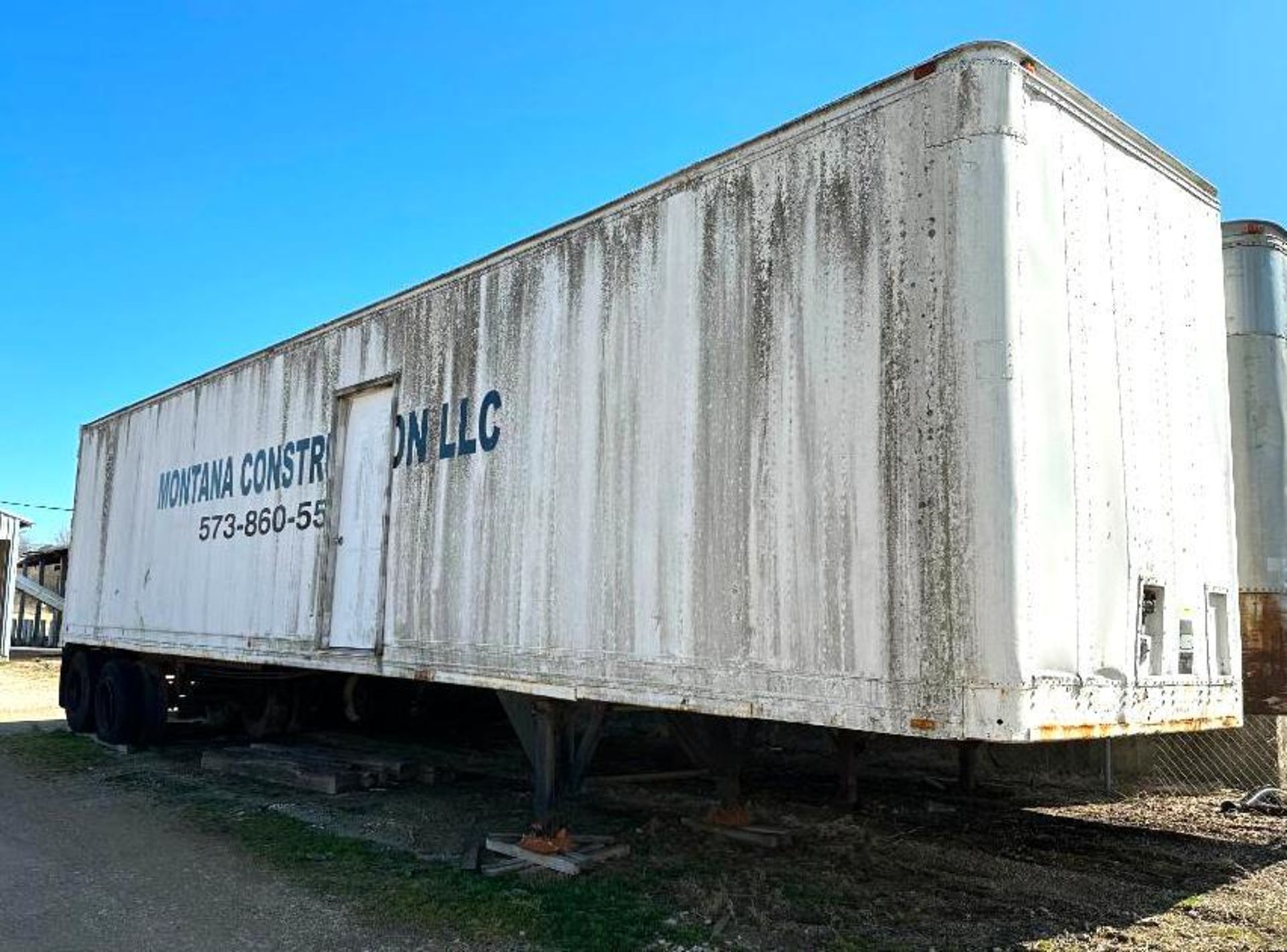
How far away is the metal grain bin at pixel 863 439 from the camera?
384 centimetres

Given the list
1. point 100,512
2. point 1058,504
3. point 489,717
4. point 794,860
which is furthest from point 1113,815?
point 100,512

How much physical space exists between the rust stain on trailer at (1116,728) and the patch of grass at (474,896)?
6.46ft

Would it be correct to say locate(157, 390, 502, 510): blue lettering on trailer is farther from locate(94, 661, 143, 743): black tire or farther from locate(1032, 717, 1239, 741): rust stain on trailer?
locate(1032, 717, 1239, 741): rust stain on trailer

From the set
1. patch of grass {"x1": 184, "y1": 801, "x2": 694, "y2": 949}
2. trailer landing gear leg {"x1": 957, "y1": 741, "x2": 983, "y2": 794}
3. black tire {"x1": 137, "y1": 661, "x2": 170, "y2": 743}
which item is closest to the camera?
patch of grass {"x1": 184, "y1": 801, "x2": 694, "y2": 949}

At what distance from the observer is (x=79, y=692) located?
12.2 metres

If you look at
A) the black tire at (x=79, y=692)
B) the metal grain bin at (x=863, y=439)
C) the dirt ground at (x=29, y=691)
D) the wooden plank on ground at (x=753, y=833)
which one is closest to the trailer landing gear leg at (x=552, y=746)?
the metal grain bin at (x=863, y=439)

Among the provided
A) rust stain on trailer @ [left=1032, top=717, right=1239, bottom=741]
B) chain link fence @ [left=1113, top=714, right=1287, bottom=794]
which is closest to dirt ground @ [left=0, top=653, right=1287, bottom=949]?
chain link fence @ [left=1113, top=714, right=1287, bottom=794]

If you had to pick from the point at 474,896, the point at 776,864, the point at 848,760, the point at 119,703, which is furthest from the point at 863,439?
the point at 119,703

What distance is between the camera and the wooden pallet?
5.89 m

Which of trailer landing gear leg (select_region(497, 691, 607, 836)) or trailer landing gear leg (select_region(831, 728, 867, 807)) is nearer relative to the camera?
trailer landing gear leg (select_region(497, 691, 607, 836))

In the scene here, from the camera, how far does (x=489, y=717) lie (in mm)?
11617

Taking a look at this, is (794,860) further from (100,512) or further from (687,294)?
(100,512)

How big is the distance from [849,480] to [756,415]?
611 mm

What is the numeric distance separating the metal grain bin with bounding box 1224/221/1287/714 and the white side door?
5023mm
